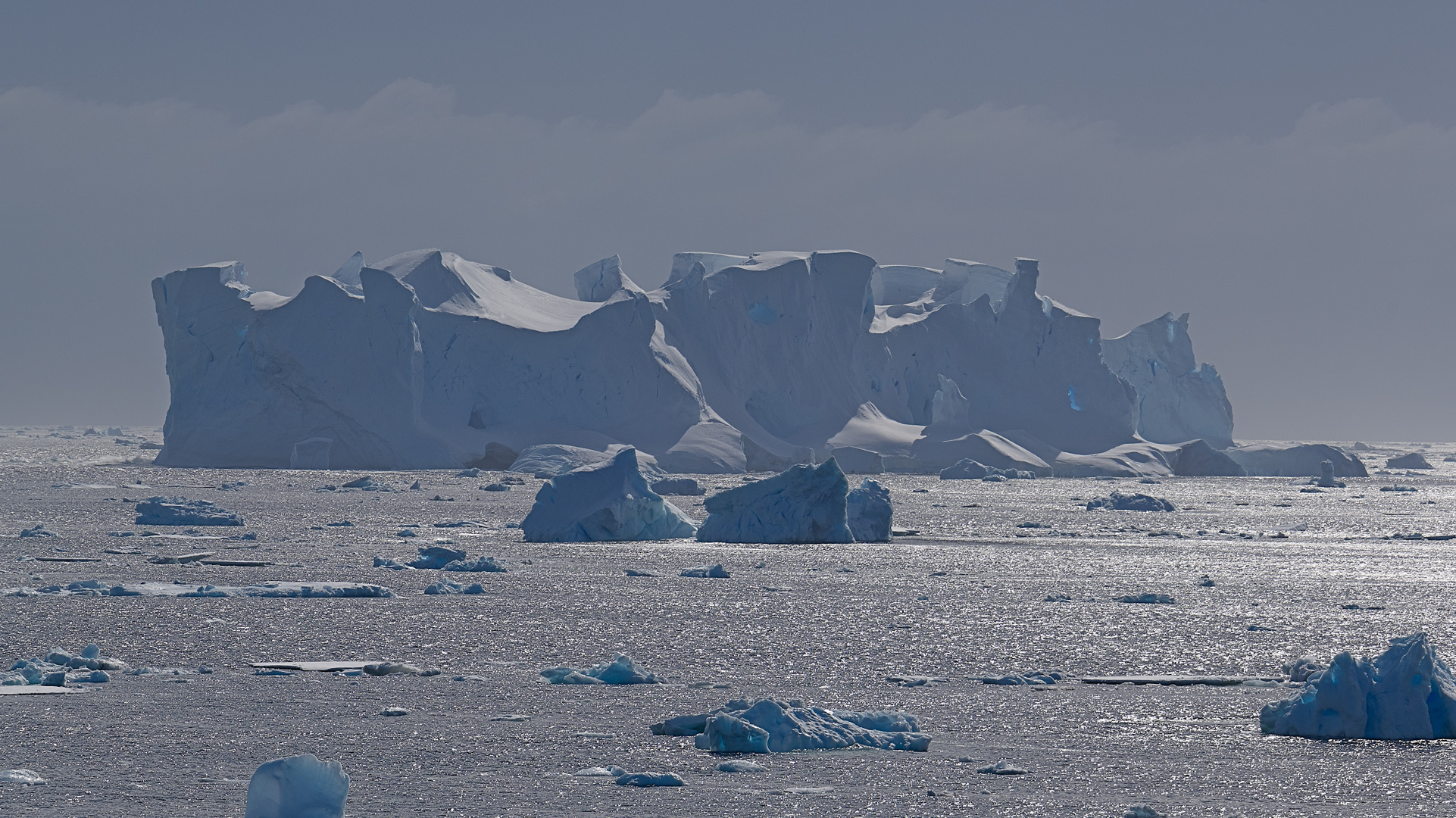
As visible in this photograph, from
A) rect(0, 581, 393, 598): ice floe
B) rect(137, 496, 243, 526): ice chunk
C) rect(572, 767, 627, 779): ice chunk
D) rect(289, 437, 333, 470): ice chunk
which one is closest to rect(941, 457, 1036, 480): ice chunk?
rect(289, 437, 333, 470): ice chunk

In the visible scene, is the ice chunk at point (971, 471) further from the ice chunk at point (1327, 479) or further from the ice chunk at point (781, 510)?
the ice chunk at point (781, 510)

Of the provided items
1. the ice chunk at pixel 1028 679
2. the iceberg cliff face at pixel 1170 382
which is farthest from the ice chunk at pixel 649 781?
the iceberg cliff face at pixel 1170 382

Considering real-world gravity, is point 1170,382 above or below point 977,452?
above

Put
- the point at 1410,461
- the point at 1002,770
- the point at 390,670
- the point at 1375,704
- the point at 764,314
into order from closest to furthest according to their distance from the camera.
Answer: the point at 1002,770, the point at 1375,704, the point at 390,670, the point at 764,314, the point at 1410,461

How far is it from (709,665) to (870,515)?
14727mm

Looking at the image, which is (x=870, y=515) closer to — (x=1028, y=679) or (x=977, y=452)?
(x=1028, y=679)

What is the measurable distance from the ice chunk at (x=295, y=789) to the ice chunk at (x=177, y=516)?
21.1 m

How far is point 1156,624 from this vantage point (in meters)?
13.9

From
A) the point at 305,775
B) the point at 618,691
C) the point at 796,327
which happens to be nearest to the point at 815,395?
the point at 796,327

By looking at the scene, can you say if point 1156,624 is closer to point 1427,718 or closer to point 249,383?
point 1427,718

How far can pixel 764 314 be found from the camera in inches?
2083

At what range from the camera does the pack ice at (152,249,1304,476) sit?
43.2 meters

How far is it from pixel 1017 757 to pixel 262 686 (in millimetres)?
4468

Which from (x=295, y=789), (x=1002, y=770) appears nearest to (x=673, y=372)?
(x=1002, y=770)
